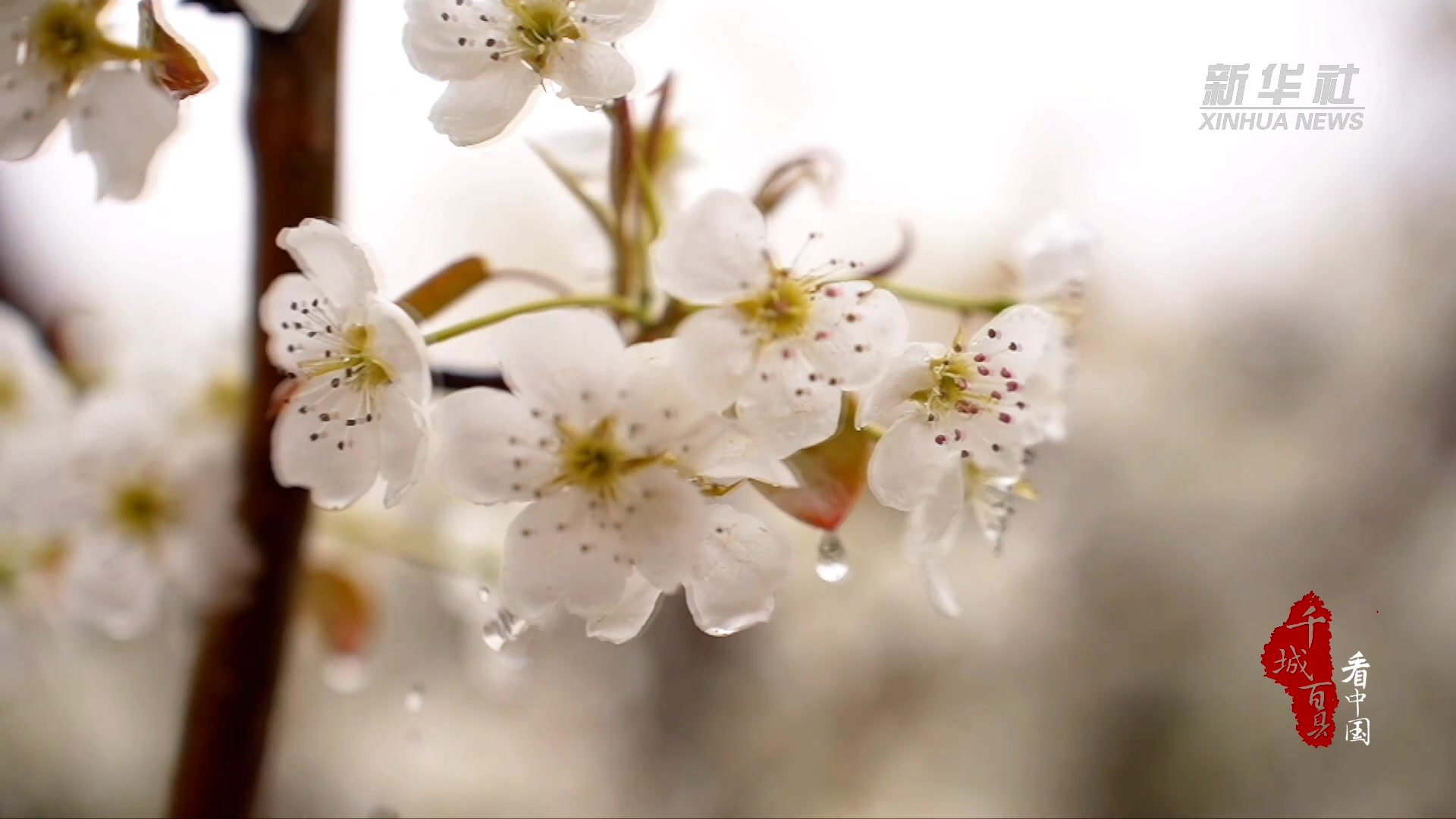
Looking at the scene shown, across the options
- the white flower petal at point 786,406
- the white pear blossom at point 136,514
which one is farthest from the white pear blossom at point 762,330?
the white pear blossom at point 136,514

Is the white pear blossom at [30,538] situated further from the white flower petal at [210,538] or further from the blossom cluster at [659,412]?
the blossom cluster at [659,412]

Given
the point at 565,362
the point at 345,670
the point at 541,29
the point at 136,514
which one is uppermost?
the point at 541,29

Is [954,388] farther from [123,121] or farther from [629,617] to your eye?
[123,121]

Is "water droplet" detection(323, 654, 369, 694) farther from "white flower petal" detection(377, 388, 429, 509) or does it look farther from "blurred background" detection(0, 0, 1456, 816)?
"white flower petal" detection(377, 388, 429, 509)

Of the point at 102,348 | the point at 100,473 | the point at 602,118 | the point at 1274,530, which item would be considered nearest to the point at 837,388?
the point at 602,118

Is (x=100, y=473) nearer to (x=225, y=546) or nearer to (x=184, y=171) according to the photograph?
(x=225, y=546)

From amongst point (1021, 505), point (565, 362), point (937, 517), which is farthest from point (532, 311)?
point (1021, 505)
